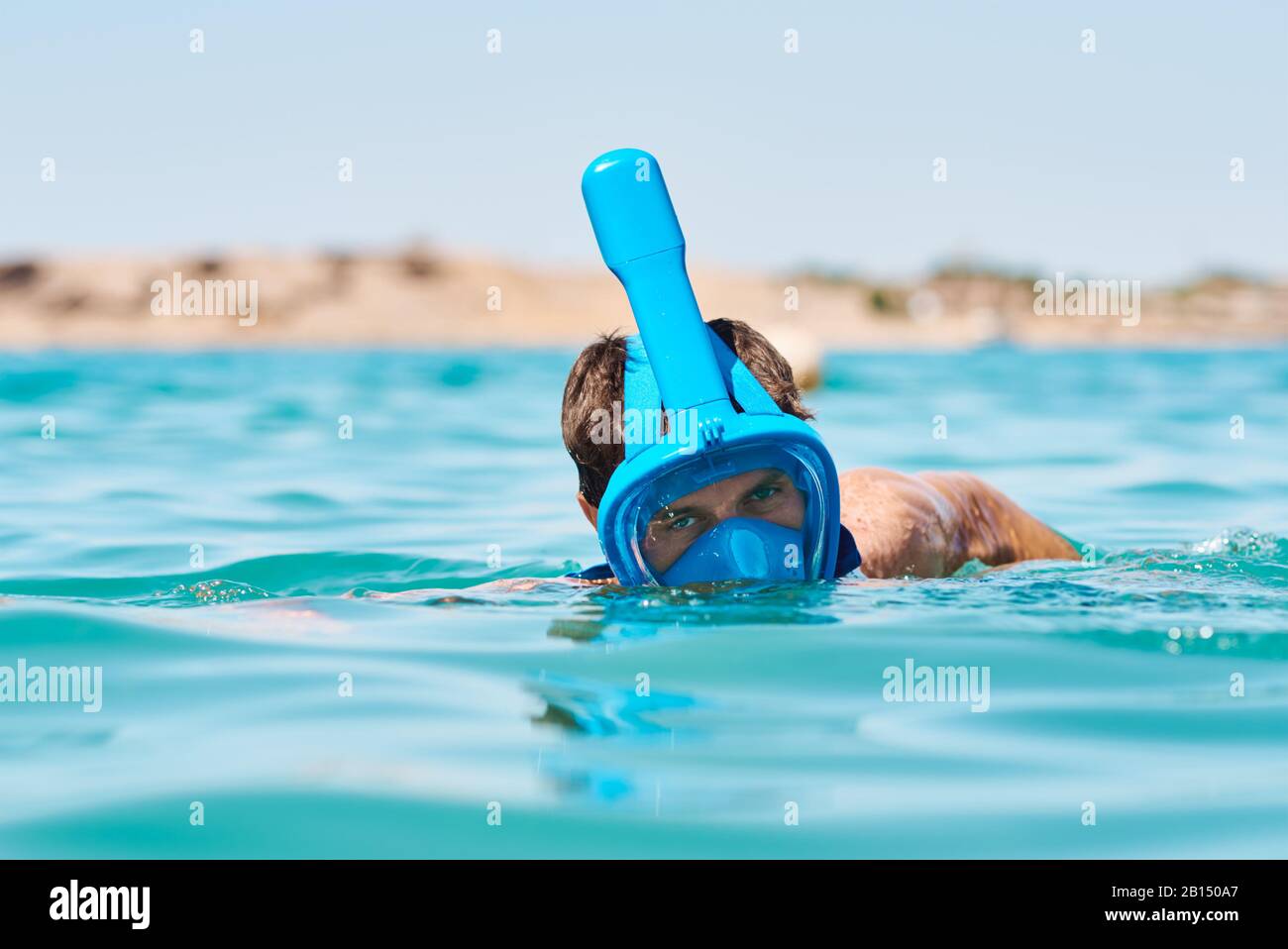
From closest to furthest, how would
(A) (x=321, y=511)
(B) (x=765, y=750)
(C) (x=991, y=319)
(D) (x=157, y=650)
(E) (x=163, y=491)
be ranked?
(B) (x=765, y=750) → (D) (x=157, y=650) → (A) (x=321, y=511) → (E) (x=163, y=491) → (C) (x=991, y=319)

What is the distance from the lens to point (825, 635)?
3.75 meters

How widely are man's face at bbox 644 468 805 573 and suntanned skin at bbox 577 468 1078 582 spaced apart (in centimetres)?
82

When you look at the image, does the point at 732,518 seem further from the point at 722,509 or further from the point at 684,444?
the point at 684,444

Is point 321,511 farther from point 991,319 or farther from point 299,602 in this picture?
point 991,319

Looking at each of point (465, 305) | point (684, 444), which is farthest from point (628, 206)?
point (465, 305)

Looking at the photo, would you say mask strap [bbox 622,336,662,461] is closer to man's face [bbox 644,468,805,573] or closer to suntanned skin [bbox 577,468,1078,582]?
man's face [bbox 644,468,805,573]

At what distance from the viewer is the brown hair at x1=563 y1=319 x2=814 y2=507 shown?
4.12 m

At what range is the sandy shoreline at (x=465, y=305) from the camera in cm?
7525

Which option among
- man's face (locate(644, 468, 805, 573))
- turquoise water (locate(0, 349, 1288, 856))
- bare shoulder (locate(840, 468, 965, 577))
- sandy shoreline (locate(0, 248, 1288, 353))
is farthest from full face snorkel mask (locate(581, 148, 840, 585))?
sandy shoreline (locate(0, 248, 1288, 353))

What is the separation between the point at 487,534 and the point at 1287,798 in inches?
193

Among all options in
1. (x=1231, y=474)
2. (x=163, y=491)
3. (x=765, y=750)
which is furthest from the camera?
(x=1231, y=474)
